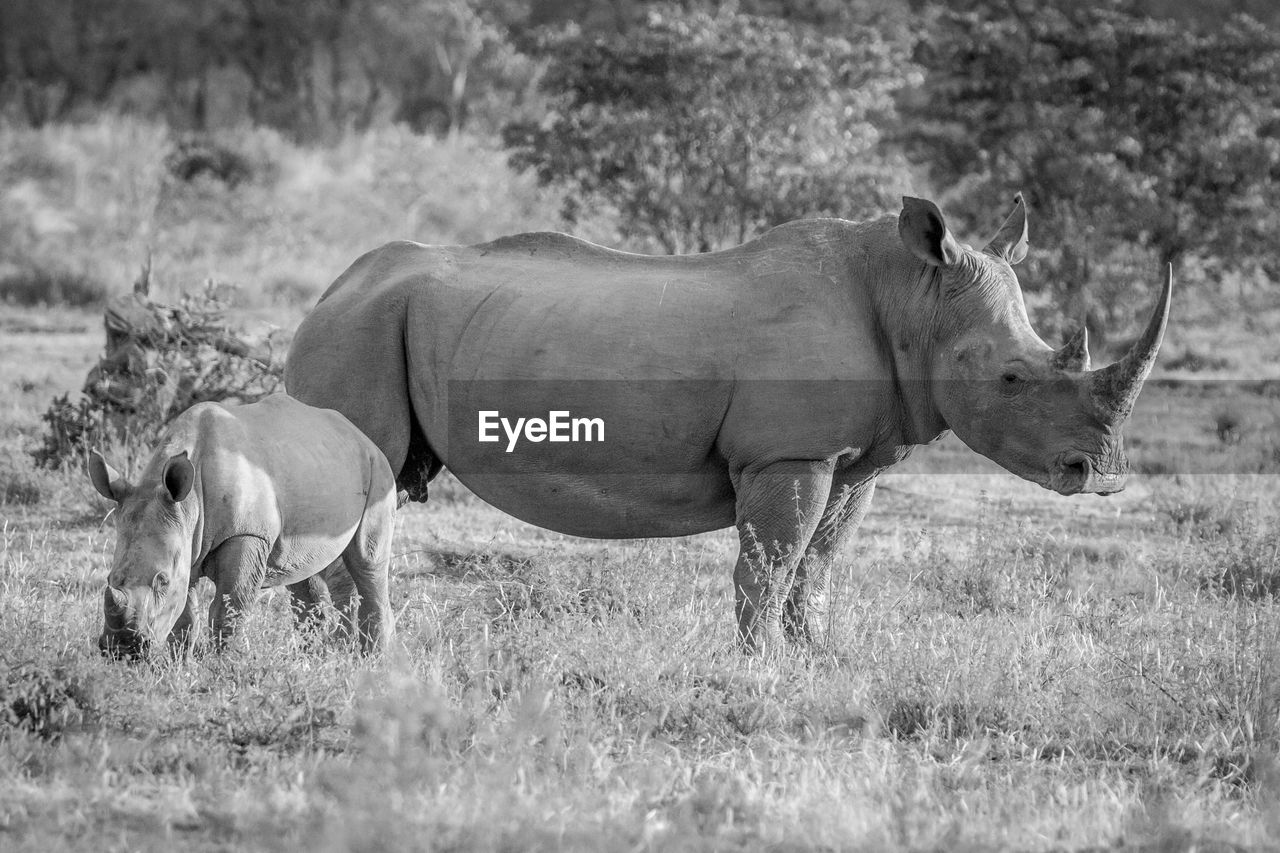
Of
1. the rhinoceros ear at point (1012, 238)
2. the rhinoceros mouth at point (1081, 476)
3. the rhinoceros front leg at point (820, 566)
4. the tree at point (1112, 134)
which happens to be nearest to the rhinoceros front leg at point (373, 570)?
the rhinoceros front leg at point (820, 566)

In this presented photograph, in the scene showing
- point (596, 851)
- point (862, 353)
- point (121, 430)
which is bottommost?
point (121, 430)

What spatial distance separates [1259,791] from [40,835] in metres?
3.33

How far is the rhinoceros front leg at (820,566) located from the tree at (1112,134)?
35.0 ft

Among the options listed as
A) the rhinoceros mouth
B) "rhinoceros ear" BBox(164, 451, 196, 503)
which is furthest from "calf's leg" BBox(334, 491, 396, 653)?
the rhinoceros mouth

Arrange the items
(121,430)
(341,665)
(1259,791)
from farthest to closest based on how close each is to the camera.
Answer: (121,430) < (341,665) < (1259,791)

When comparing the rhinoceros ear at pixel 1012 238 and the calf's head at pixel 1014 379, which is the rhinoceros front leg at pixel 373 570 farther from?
the rhinoceros ear at pixel 1012 238

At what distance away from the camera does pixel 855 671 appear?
249 inches

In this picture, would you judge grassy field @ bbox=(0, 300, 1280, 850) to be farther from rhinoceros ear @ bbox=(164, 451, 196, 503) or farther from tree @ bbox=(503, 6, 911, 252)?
tree @ bbox=(503, 6, 911, 252)

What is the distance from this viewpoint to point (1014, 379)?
647 cm

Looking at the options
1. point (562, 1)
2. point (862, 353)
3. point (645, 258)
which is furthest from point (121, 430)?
point (562, 1)

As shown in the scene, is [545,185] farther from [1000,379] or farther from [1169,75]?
[1000,379]

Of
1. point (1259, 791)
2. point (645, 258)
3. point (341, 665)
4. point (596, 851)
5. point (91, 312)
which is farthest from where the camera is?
point (91, 312)

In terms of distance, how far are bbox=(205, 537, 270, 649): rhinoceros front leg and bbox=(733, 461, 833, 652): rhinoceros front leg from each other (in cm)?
173

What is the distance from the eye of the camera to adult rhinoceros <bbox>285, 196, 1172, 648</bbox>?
651 centimetres
